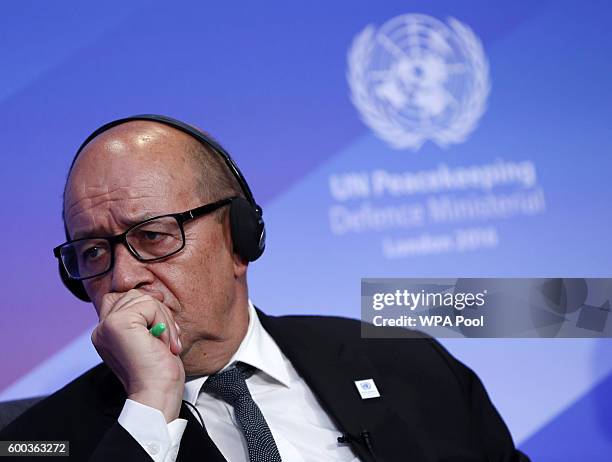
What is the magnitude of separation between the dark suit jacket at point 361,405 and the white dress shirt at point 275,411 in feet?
0.11

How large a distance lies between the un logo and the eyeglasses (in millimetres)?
965

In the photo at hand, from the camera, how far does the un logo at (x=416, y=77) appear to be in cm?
266

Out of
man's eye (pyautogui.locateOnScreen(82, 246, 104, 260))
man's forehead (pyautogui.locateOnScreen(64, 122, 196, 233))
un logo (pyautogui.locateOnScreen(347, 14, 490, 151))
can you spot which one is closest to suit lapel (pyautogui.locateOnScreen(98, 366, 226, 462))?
man's eye (pyautogui.locateOnScreen(82, 246, 104, 260))

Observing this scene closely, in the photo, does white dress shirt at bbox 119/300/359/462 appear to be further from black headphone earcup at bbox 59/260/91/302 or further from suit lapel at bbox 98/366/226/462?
black headphone earcup at bbox 59/260/91/302

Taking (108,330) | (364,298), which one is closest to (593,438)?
(364,298)

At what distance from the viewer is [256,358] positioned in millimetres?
2047

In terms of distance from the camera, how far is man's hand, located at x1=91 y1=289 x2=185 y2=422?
5.52ft

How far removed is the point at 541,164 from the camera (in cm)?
270

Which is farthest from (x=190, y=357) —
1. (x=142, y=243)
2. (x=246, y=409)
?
(x=142, y=243)

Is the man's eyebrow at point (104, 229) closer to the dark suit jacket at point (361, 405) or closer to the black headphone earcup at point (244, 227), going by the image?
the black headphone earcup at point (244, 227)

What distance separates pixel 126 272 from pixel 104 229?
0.39ft

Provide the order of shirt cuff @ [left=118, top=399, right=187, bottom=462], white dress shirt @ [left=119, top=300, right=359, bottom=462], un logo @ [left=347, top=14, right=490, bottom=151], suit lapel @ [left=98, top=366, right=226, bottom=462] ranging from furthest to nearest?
un logo @ [left=347, top=14, right=490, bottom=151] → white dress shirt @ [left=119, top=300, right=359, bottom=462] → suit lapel @ [left=98, top=366, right=226, bottom=462] → shirt cuff @ [left=118, top=399, right=187, bottom=462]

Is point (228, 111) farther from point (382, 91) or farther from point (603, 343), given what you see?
point (603, 343)

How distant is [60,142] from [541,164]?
1.58 metres
